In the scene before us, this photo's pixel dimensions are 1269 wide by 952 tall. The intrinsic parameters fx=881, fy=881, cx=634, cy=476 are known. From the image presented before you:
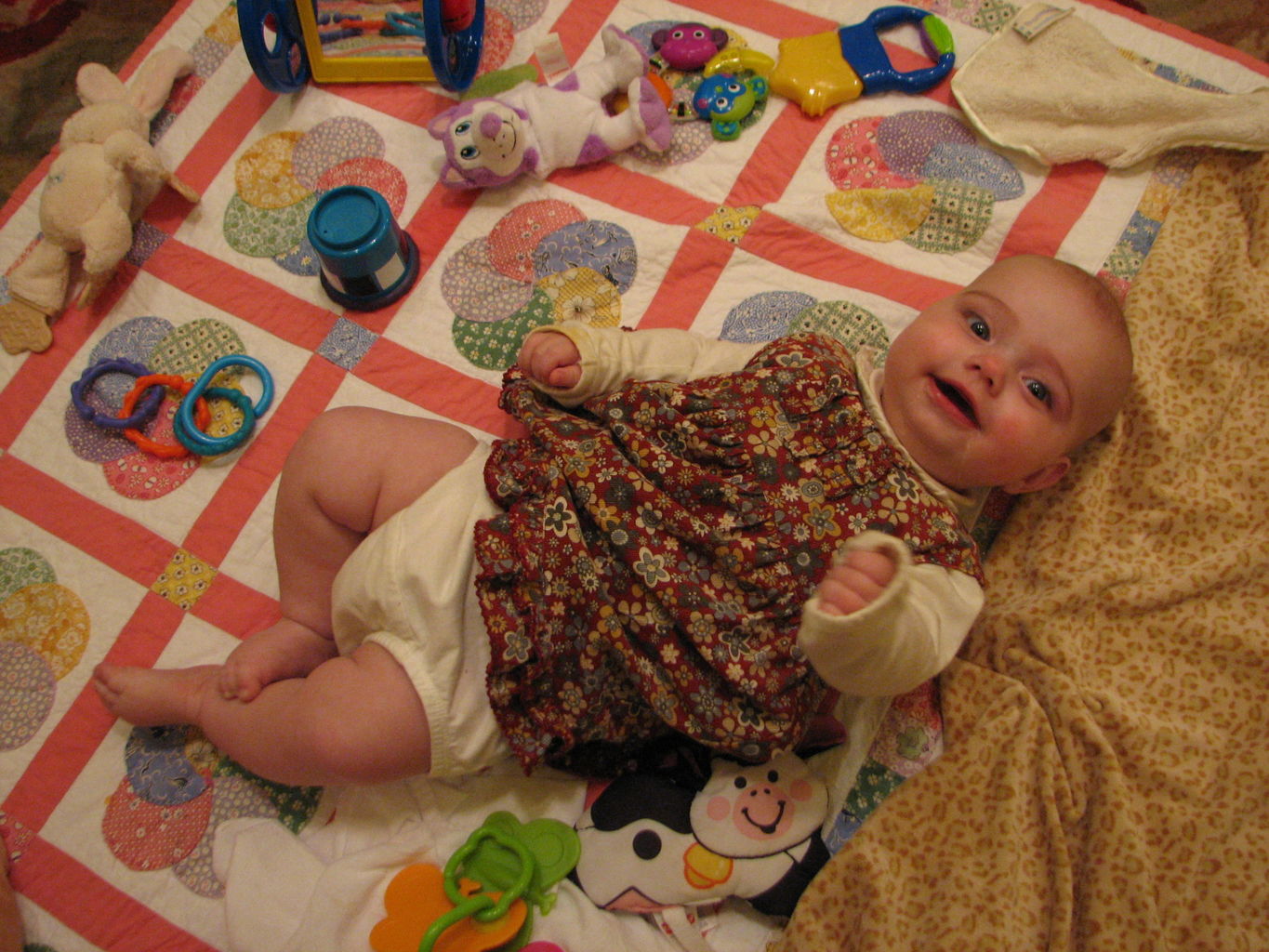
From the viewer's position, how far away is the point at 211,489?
120 cm

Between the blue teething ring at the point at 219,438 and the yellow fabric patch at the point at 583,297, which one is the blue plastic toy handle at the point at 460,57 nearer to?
the yellow fabric patch at the point at 583,297

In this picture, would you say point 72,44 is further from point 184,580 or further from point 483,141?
point 184,580

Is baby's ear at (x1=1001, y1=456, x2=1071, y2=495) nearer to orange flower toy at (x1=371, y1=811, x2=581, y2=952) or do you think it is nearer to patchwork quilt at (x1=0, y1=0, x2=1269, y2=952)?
patchwork quilt at (x1=0, y1=0, x2=1269, y2=952)

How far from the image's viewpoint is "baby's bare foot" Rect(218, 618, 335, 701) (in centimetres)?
102

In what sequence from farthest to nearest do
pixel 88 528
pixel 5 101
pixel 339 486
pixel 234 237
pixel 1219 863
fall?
pixel 5 101, pixel 234 237, pixel 88 528, pixel 339 486, pixel 1219 863

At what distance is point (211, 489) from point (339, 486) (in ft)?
0.97

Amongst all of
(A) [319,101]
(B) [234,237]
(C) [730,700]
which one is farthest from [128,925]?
(A) [319,101]

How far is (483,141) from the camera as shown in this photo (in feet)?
4.10

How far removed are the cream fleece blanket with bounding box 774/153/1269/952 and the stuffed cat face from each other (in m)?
0.87

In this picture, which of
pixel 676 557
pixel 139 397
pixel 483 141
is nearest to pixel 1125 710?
pixel 676 557

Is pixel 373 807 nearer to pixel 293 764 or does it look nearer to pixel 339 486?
pixel 293 764

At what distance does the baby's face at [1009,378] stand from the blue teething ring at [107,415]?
100 centimetres

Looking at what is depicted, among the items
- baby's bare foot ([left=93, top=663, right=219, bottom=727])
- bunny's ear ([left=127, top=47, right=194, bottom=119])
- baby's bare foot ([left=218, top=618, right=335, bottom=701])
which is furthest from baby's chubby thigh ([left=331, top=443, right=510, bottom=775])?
bunny's ear ([left=127, top=47, right=194, bottom=119])

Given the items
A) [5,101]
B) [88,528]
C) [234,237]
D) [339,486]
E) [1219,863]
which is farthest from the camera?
[5,101]
